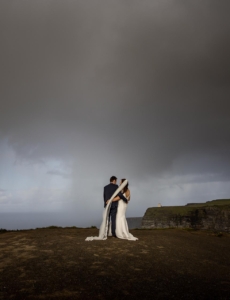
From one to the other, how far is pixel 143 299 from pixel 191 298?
1335mm

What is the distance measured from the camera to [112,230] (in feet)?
48.4

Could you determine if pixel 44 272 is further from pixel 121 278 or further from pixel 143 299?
pixel 143 299

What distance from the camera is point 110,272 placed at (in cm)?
768

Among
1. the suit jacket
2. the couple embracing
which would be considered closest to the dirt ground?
the couple embracing

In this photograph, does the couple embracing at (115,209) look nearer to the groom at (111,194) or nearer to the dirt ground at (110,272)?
the groom at (111,194)

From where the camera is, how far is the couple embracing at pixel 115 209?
47.5 ft

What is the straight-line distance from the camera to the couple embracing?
14492 mm

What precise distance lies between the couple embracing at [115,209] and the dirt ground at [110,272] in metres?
2.32

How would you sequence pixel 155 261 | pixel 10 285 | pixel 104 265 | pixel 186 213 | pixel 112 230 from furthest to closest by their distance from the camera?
pixel 186 213
pixel 112 230
pixel 155 261
pixel 104 265
pixel 10 285

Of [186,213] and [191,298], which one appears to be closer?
[191,298]

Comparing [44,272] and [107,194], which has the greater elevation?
[107,194]

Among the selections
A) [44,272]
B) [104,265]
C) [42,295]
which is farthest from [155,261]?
[42,295]

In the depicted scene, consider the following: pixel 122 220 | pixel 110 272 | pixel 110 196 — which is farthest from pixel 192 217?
pixel 110 272

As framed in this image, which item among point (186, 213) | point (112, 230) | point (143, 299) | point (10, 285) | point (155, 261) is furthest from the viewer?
point (186, 213)
